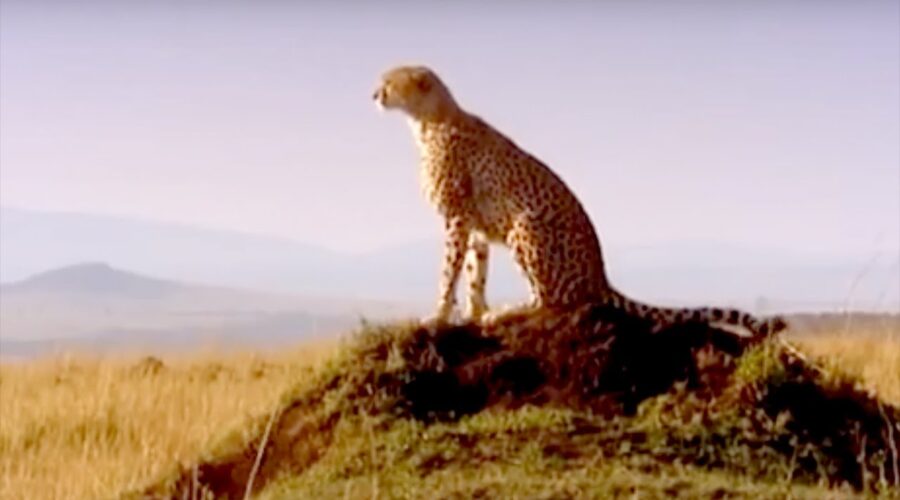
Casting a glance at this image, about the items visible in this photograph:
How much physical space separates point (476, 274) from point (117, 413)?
4244 mm

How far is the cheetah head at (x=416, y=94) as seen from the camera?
10.9 meters

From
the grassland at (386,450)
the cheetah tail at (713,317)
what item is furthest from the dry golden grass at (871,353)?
the cheetah tail at (713,317)

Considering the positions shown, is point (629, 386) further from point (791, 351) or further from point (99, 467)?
point (99, 467)

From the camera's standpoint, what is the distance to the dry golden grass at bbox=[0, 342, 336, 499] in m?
11.4

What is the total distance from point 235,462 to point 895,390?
530 cm

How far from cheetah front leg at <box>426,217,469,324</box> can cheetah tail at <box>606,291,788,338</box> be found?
0.80 meters

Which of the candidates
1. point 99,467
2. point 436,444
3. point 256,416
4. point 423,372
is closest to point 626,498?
point 436,444

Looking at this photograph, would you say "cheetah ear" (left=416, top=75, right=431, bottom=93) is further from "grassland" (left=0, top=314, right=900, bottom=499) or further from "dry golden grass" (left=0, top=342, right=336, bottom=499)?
"dry golden grass" (left=0, top=342, right=336, bottom=499)

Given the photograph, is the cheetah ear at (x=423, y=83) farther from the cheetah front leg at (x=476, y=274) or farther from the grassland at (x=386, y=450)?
the grassland at (x=386, y=450)

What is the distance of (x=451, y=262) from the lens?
10539 millimetres

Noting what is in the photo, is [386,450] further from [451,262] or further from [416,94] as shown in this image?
[416,94]

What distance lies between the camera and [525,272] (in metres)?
10.7

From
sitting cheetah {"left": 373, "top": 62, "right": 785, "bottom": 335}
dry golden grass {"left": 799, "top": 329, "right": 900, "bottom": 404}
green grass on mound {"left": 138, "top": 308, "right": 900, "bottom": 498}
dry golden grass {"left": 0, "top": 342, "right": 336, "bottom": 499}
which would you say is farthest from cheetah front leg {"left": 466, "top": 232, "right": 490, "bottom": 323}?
dry golden grass {"left": 799, "top": 329, "right": 900, "bottom": 404}

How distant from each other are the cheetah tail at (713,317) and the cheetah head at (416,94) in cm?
134
